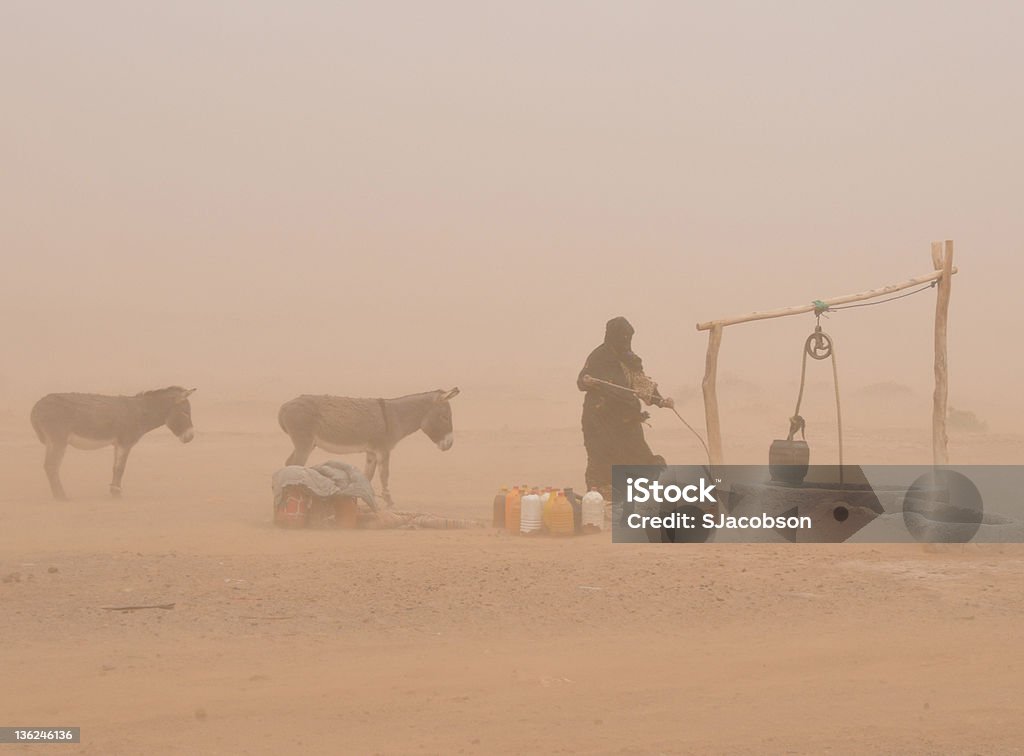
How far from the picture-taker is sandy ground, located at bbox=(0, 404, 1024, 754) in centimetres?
530

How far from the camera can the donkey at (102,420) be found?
14.9m

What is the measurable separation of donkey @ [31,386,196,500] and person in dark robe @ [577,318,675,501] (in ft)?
19.7

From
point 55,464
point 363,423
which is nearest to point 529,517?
point 363,423

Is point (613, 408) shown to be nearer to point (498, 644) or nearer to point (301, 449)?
point (301, 449)

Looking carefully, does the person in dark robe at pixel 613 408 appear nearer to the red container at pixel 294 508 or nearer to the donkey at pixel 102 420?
the red container at pixel 294 508

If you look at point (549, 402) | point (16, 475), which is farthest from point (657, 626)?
point (549, 402)

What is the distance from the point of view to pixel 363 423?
47.7ft

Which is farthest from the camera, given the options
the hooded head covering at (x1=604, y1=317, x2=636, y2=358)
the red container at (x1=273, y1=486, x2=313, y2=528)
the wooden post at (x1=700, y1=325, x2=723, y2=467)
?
the hooded head covering at (x1=604, y1=317, x2=636, y2=358)

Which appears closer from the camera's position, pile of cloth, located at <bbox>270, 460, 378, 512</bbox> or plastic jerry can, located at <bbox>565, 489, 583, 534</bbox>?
plastic jerry can, located at <bbox>565, 489, 583, 534</bbox>

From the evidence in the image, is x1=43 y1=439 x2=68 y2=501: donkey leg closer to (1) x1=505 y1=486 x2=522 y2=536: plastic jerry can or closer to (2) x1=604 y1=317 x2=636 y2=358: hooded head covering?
(1) x1=505 y1=486 x2=522 y2=536: plastic jerry can

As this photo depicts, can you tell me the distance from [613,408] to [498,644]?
644 centimetres

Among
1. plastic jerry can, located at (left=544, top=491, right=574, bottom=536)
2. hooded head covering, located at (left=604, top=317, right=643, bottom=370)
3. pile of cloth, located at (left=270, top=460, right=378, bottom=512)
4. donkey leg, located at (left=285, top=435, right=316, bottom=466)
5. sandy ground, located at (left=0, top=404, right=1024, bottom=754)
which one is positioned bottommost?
sandy ground, located at (left=0, top=404, right=1024, bottom=754)

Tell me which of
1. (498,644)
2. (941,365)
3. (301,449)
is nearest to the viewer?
(498,644)

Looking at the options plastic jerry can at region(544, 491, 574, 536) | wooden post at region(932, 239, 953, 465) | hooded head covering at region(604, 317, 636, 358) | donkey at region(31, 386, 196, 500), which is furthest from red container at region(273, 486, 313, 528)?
wooden post at region(932, 239, 953, 465)
